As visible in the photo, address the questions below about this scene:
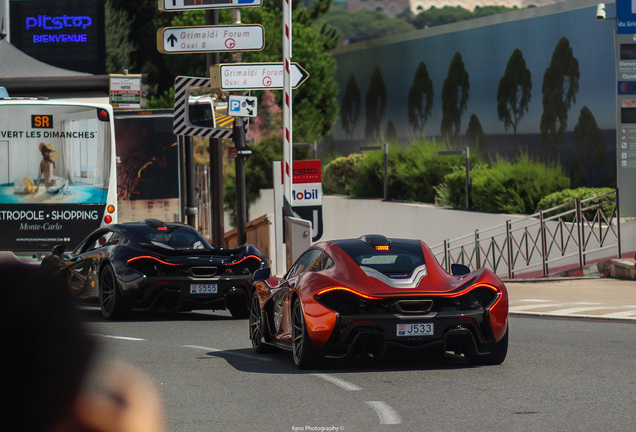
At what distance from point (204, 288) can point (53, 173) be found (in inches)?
266

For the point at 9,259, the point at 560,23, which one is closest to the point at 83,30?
the point at 560,23

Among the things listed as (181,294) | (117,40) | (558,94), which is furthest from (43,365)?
(117,40)

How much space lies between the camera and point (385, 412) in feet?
26.2

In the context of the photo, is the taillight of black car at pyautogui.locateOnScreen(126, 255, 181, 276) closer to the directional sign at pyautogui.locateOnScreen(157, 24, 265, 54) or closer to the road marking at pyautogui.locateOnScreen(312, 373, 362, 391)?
the road marking at pyautogui.locateOnScreen(312, 373, 362, 391)

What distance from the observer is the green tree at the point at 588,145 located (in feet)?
98.3

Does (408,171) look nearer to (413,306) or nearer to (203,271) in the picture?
(203,271)

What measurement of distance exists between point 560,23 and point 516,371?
23.6 meters

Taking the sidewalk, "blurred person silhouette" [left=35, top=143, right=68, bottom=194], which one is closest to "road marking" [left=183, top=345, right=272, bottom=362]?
the sidewalk

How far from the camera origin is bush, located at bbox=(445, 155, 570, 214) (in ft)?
95.9

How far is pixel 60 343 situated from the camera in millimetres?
1647

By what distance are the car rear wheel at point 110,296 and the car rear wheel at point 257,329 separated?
3.37 meters

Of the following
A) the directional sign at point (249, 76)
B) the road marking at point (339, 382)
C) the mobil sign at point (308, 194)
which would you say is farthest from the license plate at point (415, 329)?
the directional sign at point (249, 76)

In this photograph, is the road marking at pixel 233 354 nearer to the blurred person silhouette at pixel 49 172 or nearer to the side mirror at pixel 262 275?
the side mirror at pixel 262 275

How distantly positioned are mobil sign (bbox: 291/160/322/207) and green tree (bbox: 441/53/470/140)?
715 inches
